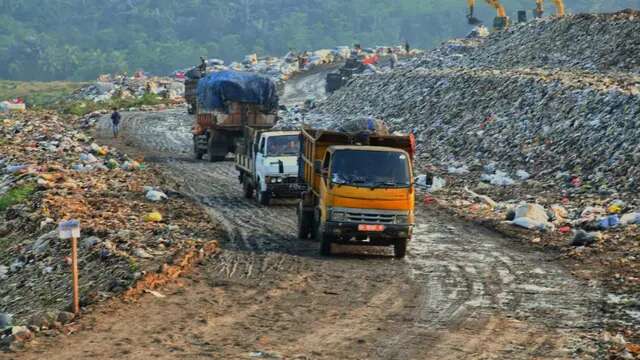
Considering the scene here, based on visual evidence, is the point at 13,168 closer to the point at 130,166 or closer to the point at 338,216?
the point at 130,166

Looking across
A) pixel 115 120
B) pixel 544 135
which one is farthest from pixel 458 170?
pixel 115 120

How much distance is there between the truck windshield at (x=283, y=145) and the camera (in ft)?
90.4

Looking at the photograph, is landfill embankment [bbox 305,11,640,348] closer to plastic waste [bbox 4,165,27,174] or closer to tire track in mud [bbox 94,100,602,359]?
tire track in mud [bbox 94,100,602,359]

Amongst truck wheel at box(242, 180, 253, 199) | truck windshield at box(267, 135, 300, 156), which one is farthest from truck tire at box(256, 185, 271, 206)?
truck wheel at box(242, 180, 253, 199)

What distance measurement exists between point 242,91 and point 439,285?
21587 mm

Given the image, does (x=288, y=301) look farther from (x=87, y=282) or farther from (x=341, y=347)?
(x=87, y=282)

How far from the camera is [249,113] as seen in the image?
3841 centimetres

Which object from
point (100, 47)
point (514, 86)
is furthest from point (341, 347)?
point (100, 47)

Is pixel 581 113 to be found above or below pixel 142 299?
above

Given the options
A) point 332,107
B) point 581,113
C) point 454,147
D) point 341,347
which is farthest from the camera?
point 332,107

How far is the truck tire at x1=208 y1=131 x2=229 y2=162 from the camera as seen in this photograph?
1526 inches

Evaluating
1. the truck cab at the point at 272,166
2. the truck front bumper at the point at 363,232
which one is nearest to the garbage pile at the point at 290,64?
the truck cab at the point at 272,166

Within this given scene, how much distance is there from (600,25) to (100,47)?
15313 centimetres

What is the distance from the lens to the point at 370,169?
19.9 metres
